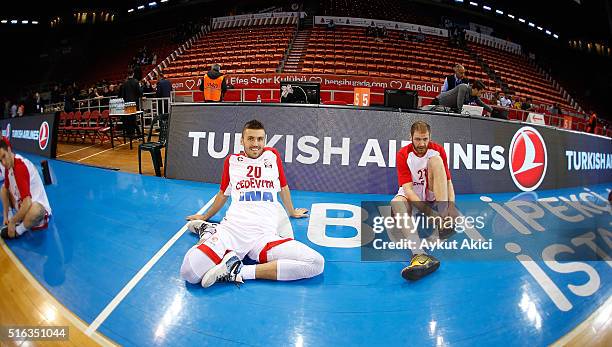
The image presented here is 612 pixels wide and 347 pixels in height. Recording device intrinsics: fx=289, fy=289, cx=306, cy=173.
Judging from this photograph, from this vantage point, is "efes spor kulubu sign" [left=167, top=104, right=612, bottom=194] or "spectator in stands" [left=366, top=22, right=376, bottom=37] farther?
"spectator in stands" [left=366, top=22, right=376, bottom=37]

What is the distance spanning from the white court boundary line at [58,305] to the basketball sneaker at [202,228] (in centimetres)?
93

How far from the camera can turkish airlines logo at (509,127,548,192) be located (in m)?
4.77

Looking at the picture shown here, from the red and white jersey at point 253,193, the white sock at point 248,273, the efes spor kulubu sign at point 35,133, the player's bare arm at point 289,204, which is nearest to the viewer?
the white sock at point 248,273

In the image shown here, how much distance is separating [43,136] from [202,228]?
6.42 meters

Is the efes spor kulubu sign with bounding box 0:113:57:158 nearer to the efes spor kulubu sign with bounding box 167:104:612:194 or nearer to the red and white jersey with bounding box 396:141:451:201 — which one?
the efes spor kulubu sign with bounding box 167:104:612:194

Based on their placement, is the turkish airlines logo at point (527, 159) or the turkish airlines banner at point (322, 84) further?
the turkish airlines banner at point (322, 84)

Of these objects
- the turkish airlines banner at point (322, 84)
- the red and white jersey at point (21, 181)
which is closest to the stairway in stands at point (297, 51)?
the turkish airlines banner at point (322, 84)

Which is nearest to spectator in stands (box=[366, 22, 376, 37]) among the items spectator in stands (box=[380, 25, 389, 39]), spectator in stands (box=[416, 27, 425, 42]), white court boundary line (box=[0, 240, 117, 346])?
spectator in stands (box=[380, 25, 389, 39])

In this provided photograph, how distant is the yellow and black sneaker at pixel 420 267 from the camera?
7.33 feet

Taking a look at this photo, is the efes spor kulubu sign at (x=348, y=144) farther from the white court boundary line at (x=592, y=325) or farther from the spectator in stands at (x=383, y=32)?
the spectator in stands at (x=383, y=32)

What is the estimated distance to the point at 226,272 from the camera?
209 centimetres

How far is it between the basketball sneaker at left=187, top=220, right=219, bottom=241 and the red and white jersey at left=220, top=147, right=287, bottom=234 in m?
0.19

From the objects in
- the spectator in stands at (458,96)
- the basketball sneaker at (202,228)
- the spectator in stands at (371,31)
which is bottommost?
the basketball sneaker at (202,228)

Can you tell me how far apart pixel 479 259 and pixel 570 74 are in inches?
1231
